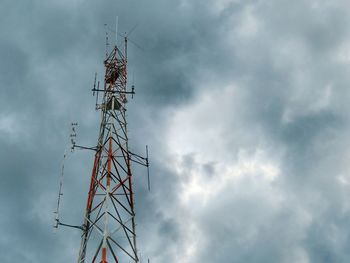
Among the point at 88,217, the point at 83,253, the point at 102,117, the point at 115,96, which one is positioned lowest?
the point at 83,253

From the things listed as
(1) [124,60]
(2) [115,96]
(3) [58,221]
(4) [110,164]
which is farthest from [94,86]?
(3) [58,221]

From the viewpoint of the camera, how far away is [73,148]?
112 feet

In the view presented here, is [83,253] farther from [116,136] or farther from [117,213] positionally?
[116,136]

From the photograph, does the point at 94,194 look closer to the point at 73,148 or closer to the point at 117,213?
the point at 117,213

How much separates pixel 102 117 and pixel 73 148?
10.2 feet

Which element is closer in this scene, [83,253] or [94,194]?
[83,253]

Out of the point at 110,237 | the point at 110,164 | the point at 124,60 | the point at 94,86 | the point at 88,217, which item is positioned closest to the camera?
the point at 110,237

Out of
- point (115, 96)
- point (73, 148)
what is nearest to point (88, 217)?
point (73, 148)

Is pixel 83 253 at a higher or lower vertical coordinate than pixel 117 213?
lower

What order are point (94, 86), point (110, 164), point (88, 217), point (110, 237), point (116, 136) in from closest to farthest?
point (110, 237) < point (88, 217) < point (110, 164) < point (116, 136) < point (94, 86)

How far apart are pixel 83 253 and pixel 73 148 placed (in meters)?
8.99

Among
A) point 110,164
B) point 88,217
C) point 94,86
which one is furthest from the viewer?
point 94,86

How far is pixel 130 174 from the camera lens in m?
32.6

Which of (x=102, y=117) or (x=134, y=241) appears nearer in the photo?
(x=134, y=241)
